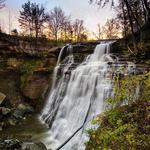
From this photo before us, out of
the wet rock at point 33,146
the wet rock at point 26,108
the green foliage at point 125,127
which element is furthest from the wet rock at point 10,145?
the wet rock at point 26,108

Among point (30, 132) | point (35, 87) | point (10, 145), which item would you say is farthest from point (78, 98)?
point (35, 87)

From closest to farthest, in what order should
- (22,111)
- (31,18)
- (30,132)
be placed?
(30,132) < (22,111) < (31,18)

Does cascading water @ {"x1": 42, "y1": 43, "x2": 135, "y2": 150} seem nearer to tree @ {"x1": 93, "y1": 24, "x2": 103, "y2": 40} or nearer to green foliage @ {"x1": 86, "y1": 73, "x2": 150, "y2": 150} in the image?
green foliage @ {"x1": 86, "y1": 73, "x2": 150, "y2": 150}

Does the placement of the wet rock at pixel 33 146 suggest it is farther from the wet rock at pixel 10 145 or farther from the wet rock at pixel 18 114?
the wet rock at pixel 18 114

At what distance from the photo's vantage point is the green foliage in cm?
452

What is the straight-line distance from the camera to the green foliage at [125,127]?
4520 mm

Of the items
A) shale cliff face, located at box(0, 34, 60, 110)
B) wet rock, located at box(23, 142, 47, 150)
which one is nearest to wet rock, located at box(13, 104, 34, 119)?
shale cliff face, located at box(0, 34, 60, 110)

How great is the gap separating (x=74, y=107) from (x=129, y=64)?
3655 millimetres

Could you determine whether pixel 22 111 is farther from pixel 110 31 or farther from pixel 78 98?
pixel 110 31

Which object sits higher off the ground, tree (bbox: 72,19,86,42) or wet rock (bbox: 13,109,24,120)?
tree (bbox: 72,19,86,42)

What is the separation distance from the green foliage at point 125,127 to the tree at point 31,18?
25500mm

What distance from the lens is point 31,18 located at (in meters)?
30.7

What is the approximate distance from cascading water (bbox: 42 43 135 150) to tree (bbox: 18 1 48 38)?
13.2 m

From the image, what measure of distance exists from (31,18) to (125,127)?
90.3 ft
